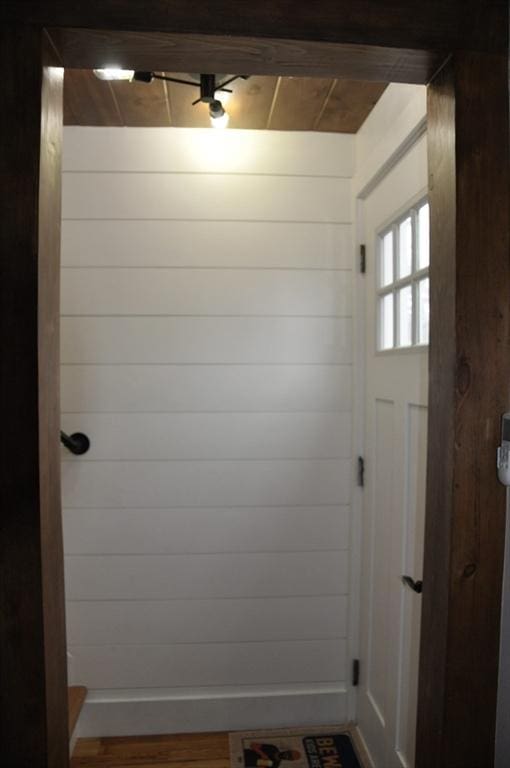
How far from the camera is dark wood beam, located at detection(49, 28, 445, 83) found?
89cm

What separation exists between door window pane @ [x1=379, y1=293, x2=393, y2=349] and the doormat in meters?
1.52

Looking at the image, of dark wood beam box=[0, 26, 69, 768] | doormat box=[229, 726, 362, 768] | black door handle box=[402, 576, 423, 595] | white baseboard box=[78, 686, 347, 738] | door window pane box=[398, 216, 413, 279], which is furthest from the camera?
white baseboard box=[78, 686, 347, 738]

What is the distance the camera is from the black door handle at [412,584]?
139 centimetres

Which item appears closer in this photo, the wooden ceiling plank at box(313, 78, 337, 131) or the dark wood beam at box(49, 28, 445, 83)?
the dark wood beam at box(49, 28, 445, 83)

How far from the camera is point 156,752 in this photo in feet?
6.06

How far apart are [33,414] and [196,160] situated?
1.35m

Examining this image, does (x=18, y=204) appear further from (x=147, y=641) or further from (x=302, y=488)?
(x=147, y=641)

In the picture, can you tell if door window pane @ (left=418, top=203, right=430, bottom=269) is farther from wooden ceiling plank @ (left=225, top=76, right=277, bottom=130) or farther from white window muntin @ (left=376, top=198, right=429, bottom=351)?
wooden ceiling plank @ (left=225, top=76, right=277, bottom=130)

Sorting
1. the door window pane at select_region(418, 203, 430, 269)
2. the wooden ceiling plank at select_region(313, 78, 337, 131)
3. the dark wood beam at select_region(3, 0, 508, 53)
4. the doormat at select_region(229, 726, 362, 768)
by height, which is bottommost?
the doormat at select_region(229, 726, 362, 768)

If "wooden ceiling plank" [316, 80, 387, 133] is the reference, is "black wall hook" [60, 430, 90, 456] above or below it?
below

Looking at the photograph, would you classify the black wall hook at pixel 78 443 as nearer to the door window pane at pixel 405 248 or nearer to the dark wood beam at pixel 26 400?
the dark wood beam at pixel 26 400

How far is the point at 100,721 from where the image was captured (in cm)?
191

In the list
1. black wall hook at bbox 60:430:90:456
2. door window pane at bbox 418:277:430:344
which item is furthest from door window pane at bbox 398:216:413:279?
black wall hook at bbox 60:430:90:456

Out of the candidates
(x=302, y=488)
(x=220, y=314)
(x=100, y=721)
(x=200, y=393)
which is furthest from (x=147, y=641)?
(x=220, y=314)
